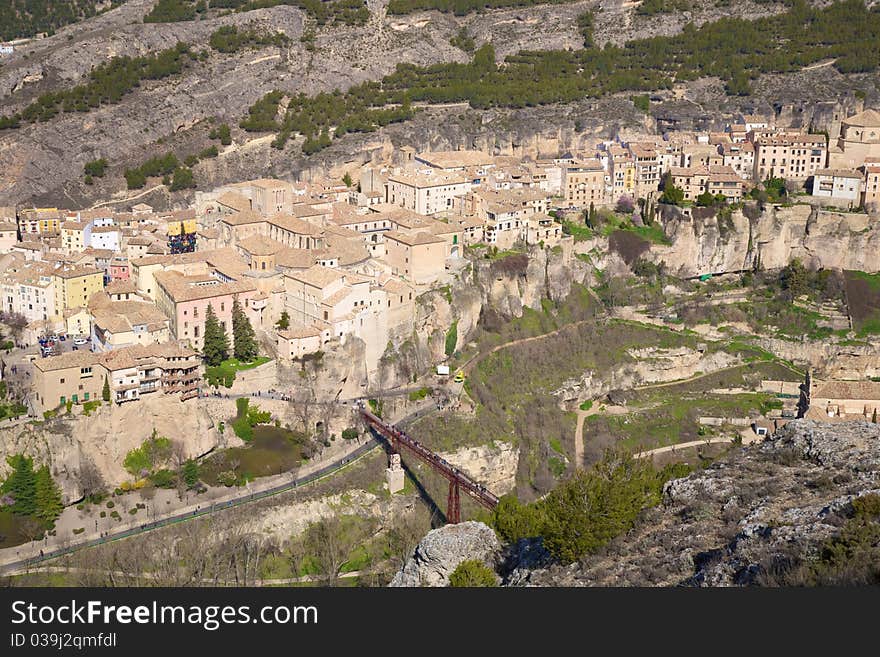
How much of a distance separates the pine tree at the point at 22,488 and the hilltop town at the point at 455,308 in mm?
703

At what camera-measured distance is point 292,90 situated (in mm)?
66562

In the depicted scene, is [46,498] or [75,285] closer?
[46,498]

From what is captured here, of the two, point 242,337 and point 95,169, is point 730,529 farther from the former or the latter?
point 95,169

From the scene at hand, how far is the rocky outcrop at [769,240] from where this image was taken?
2147 inches

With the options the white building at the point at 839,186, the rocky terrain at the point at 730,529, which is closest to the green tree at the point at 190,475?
the rocky terrain at the point at 730,529

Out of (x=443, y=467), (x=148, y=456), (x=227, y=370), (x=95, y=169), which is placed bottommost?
(x=443, y=467)

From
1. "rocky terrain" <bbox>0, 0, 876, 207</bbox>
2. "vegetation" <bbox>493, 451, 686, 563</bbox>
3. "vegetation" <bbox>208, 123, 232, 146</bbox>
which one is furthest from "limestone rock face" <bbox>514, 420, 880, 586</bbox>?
"vegetation" <bbox>208, 123, 232, 146</bbox>

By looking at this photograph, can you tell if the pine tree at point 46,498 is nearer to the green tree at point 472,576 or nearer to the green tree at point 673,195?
the green tree at point 472,576

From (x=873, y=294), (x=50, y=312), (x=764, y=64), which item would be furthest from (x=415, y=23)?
(x=50, y=312)

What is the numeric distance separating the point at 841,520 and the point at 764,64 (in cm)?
5328

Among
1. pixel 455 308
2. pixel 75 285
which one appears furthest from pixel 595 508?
pixel 75 285

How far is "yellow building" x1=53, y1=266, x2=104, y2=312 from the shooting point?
4122 cm

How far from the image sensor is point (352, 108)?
210 feet

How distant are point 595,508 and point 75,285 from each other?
25248 mm
